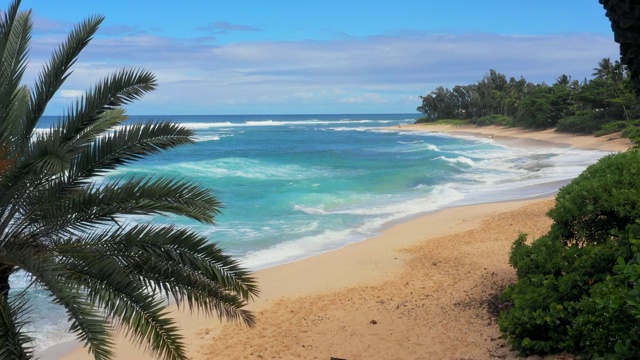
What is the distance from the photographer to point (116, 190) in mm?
5367

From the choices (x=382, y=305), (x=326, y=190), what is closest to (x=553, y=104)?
(x=326, y=190)

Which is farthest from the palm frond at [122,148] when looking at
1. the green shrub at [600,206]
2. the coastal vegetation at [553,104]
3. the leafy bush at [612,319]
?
the coastal vegetation at [553,104]

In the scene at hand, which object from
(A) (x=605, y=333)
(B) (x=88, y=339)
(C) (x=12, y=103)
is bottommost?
(A) (x=605, y=333)

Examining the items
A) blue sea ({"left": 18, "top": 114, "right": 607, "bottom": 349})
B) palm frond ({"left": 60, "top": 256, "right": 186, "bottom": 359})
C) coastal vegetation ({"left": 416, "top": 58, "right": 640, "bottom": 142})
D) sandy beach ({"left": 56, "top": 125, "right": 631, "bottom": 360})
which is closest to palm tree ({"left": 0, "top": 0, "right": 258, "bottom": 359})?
palm frond ({"left": 60, "top": 256, "right": 186, "bottom": 359})

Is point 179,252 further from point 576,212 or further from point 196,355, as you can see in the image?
point 576,212

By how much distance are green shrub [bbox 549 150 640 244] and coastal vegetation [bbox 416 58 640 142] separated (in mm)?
21192

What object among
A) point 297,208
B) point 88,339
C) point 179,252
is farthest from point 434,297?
point 297,208

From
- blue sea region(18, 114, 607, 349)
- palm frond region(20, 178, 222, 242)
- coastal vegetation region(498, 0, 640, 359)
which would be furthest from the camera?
blue sea region(18, 114, 607, 349)

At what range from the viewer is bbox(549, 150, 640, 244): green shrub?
652 centimetres

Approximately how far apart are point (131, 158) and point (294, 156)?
1701 inches

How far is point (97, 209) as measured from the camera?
5.37 metres

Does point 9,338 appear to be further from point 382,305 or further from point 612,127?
point 612,127

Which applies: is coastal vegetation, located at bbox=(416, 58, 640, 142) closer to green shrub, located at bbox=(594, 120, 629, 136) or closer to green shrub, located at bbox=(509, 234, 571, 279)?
green shrub, located at bbox=(594, 120, 629, 136)

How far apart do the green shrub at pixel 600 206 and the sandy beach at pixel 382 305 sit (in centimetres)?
155
